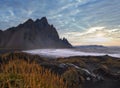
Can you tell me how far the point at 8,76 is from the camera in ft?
35.4

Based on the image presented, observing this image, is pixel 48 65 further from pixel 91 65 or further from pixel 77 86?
pixel 91 65

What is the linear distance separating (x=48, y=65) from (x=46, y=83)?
10.8 metres

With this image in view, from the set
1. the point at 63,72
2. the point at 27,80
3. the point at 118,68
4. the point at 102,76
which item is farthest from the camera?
the point at 118,68

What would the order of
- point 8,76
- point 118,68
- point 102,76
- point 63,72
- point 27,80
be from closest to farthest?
point 27,80
point 8,76
point 63,72
point 102,76
point 118,68

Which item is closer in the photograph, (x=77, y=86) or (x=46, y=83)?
(x=46, y=83)

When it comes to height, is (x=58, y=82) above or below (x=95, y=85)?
above

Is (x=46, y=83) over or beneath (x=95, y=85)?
over

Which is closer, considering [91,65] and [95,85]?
[95,85]

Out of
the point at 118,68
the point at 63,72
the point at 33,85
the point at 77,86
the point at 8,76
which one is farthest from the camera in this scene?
the point at 118,68

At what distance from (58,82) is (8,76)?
84.0 inches

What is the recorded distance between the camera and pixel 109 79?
21031 millimetres

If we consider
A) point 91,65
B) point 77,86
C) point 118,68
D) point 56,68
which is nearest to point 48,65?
point 56,68

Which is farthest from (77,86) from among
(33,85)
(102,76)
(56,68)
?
(33,85)

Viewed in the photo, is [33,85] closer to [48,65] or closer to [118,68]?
[48,65]
